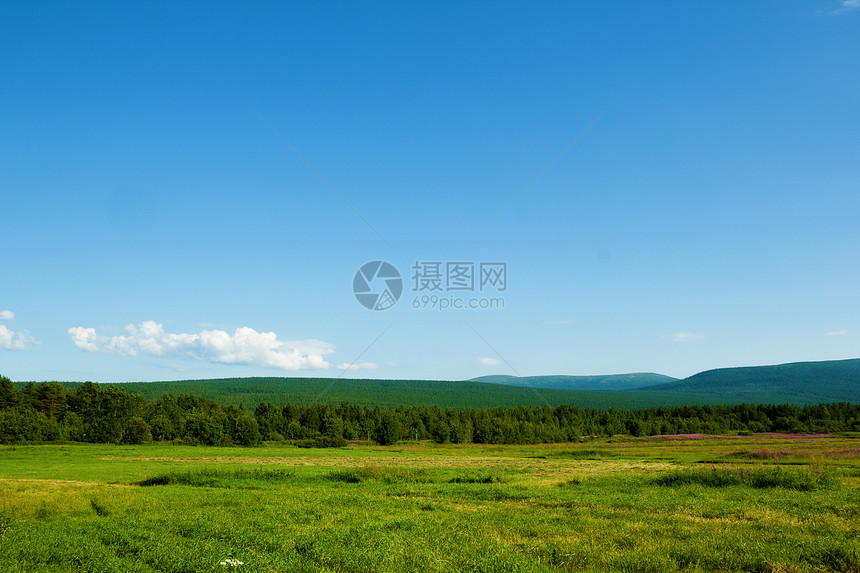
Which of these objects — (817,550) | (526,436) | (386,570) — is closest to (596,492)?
(817,550)

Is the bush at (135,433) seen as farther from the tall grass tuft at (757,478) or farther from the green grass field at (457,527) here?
the tall grass tuft at (757,478)

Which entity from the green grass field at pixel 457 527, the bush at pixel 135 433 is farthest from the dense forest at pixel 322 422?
the green grass field at pixel 457 527

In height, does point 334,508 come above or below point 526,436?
above

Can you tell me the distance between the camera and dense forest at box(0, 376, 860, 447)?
103m

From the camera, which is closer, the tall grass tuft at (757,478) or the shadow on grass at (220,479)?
the tall grass tuft at (757,478)

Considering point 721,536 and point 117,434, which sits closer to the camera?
point 721,536

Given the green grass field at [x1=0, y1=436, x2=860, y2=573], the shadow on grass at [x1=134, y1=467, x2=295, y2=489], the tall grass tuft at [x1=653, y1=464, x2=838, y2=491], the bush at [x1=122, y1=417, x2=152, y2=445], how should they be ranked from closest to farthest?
the green grass field at [x1=0, y1=436, x2=860, y2=573] → the tall grass tuft at [x1=653, y1=464, x2=838, y2=491] → the shadow on grass at [x1=134, y1=467, x2=295, y2=489] → the bush at [x1=122, y1=417, x2=152, y2=445]

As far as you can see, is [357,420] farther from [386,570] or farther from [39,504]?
[386,570]

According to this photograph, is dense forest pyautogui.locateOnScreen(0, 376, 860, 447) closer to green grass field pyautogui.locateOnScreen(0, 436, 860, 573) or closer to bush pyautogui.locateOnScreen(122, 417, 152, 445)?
bush pyautogui.locateOnScreen(122, 417, 152, 445)

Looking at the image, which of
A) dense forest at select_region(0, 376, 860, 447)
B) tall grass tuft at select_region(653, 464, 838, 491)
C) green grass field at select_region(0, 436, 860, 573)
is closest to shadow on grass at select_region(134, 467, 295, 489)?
green grass field at select_region(0, 436, 860, 573)

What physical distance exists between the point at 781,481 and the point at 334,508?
23.8 meters

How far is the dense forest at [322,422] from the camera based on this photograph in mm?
103188

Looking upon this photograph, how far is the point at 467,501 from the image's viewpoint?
2633 cm

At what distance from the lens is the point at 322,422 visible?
133625 mm
